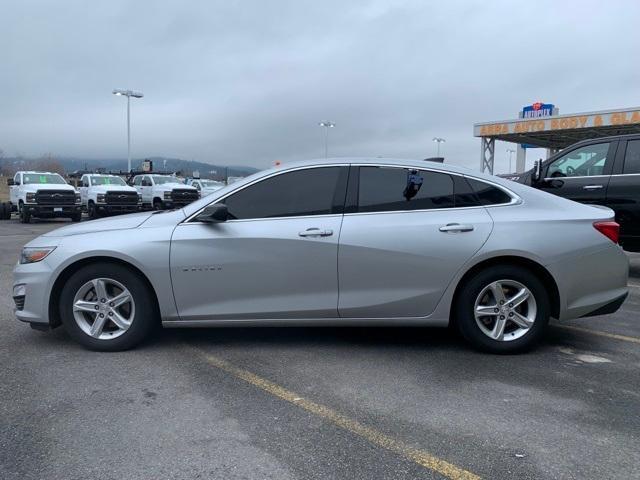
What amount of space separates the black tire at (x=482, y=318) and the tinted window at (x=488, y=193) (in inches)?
22.4

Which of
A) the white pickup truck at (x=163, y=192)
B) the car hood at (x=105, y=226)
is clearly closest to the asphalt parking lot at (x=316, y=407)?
the car hood at (x=105, y=226)

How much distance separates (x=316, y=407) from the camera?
3.51 meters

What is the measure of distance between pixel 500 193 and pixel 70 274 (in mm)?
3678

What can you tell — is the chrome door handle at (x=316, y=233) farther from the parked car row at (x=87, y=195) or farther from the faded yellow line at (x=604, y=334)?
the parked car row at (x=87, y=195)

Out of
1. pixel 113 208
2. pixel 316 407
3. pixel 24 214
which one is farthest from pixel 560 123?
pixel 316 407

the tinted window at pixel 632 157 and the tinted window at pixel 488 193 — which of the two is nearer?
the tinted window at pixel 488 193

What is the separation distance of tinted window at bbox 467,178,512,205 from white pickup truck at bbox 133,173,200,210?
20.4m

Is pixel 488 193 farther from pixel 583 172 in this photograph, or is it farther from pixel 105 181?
pixel 105 181

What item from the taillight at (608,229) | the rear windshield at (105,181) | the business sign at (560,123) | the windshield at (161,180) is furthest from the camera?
the windshield at (161,180)

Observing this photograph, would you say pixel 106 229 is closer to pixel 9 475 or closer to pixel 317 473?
pixel 9 475

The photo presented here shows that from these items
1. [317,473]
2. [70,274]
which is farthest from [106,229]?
[317,473]

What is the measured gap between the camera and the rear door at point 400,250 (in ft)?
14.4

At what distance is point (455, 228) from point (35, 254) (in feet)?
11.5

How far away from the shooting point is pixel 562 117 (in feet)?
83.4
